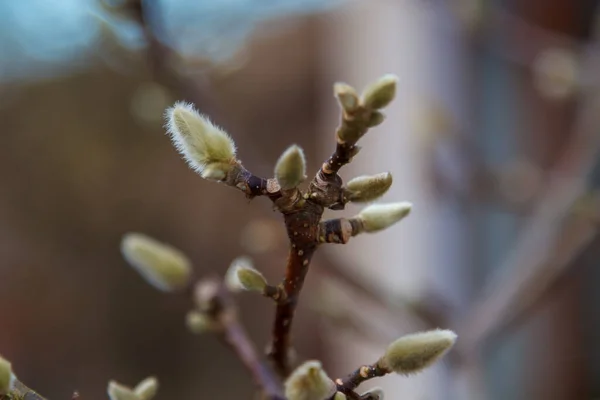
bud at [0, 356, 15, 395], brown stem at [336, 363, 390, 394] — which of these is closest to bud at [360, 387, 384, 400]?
brown stem at [336, 363, 390, 394]

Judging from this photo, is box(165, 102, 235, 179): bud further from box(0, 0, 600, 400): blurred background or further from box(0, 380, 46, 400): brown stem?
box(0, 0, 600, 400): blurred background

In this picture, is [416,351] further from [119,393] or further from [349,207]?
[349,207]

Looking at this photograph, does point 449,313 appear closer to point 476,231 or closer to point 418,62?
point 476,231

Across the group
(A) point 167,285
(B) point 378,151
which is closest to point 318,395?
(A) point 167,285

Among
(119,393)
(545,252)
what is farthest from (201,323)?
(545,252)

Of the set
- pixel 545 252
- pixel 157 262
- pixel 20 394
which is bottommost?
pixel 20 394
